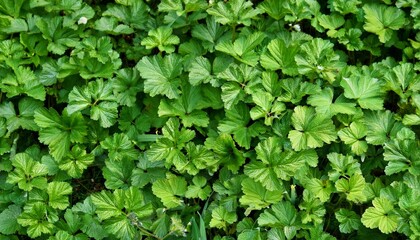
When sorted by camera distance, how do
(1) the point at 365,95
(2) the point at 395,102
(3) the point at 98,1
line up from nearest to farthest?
(1) the point at 365,95 < (2) the point at 395,102 < (3) the point at 98,1

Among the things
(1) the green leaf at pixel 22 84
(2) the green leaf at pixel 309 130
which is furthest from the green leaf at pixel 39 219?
(2) the green leaf at pixel 309 130

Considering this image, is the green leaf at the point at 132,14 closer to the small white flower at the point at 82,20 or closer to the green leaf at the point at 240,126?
the small white flower at the point at 82,20

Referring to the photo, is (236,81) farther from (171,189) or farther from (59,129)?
(59,129)

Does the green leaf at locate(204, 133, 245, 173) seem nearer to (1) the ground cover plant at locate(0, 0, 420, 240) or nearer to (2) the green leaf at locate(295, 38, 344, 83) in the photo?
(1) the ground cover plant at locate(0, 0, 420, 240)

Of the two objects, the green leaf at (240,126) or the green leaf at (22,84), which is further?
the green leaf at (22,84)

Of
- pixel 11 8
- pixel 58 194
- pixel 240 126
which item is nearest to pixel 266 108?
pixel 240 126

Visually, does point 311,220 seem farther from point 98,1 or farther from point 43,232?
point 98,1

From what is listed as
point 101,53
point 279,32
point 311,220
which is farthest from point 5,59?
point 311,220
